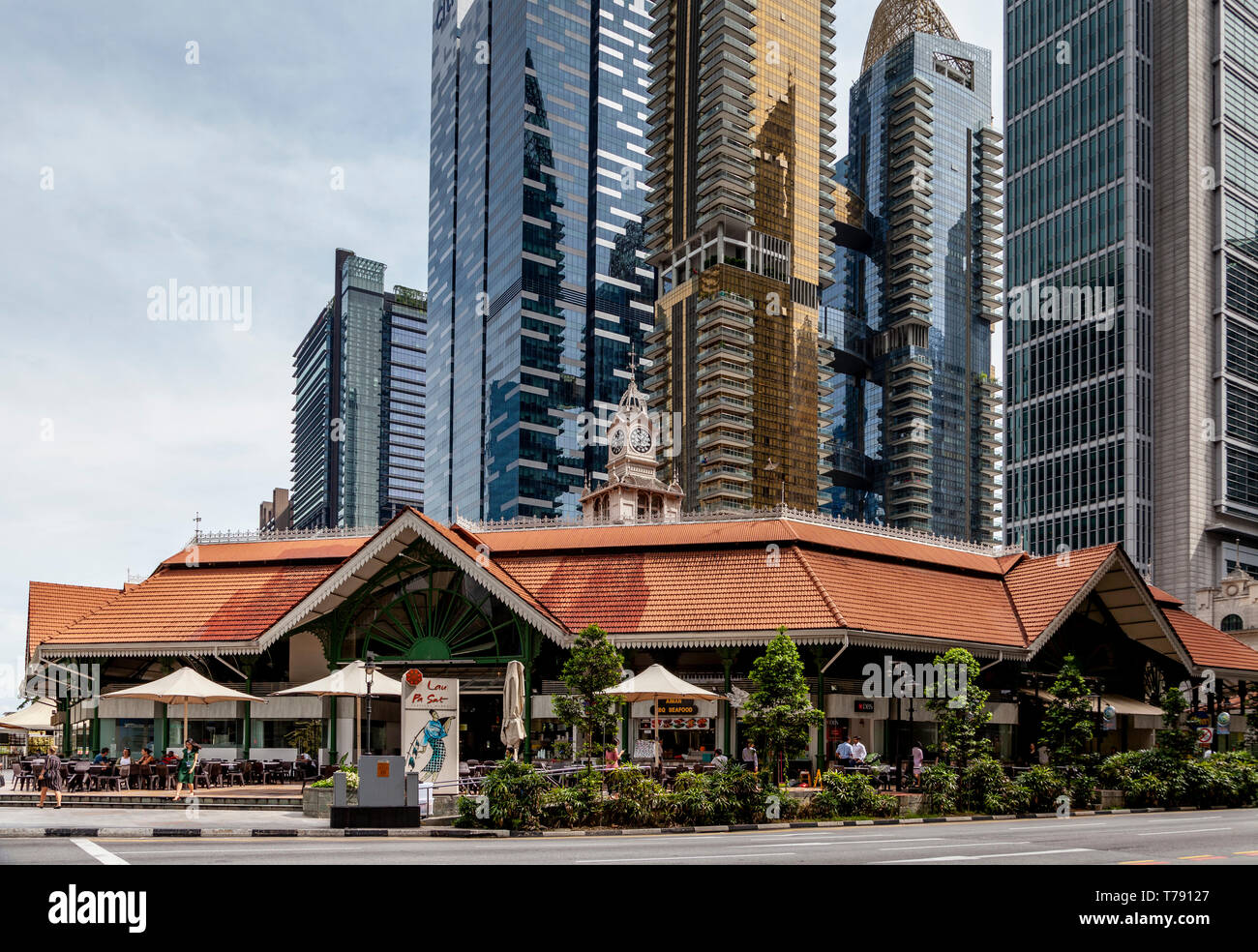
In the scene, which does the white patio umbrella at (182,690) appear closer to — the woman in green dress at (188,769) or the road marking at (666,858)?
the woman in green dress at (188,769)

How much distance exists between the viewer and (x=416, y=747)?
2889 cm

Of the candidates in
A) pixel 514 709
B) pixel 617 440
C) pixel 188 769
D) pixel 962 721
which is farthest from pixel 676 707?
pixel 617 440

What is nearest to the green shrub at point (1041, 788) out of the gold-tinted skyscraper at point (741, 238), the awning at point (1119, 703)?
the awning at point (1119, 703)

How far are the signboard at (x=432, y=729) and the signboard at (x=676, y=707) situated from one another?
12877 mm

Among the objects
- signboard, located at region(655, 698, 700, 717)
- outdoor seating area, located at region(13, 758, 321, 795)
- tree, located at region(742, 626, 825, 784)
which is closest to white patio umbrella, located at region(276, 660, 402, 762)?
outdoor seating area, located at region(13, 758, 321, 795)

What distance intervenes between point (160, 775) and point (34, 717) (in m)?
14.0

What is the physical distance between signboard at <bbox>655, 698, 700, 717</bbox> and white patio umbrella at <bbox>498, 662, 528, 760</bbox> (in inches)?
313

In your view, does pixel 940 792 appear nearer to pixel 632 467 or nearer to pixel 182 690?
pixel 182 690

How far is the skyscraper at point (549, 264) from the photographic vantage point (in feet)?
589

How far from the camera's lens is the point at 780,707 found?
98.6ft

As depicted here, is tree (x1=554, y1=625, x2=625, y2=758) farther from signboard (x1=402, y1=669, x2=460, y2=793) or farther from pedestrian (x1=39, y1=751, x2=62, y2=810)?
pedestrian (x1=39, y1=751, x2=62, y2=810)
